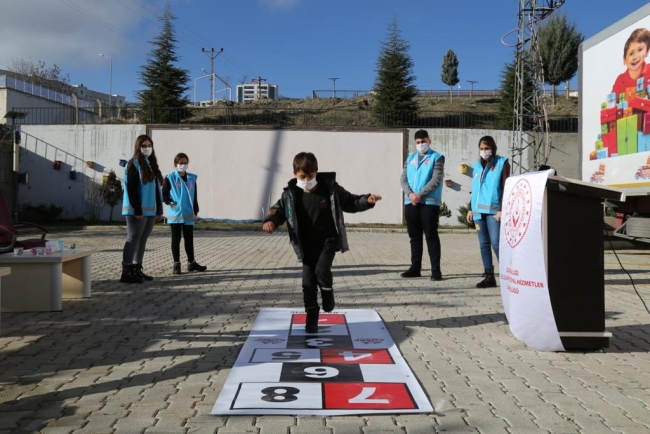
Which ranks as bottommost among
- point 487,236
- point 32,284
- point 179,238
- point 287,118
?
point 32,284

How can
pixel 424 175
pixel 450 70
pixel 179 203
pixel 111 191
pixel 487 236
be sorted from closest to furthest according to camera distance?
pixel 487 236
pixel 424 175
pixel 179 203
pixel 111 191
pixel 450 70

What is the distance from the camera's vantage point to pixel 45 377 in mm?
4820

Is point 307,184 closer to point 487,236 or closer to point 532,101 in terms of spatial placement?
point 487,236

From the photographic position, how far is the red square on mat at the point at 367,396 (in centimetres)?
419

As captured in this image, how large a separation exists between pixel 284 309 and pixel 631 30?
895cm

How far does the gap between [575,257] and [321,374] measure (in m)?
2.24

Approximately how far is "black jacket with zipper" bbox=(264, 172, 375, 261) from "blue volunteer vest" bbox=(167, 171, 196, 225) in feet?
17.1

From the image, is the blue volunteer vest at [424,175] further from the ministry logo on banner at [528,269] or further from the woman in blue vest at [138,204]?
the ministry logo on banner at [528,269]

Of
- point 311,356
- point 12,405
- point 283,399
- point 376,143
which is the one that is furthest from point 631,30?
point 376,143

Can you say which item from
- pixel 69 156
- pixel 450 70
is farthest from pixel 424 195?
pixel 450 70

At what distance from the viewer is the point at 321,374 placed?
16.1ft

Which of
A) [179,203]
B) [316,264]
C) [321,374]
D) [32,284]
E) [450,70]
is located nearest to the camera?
[321,374]

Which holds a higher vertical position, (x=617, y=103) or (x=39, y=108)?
(x=39, y=108)

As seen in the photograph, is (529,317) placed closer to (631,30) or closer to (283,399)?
(283,399)
